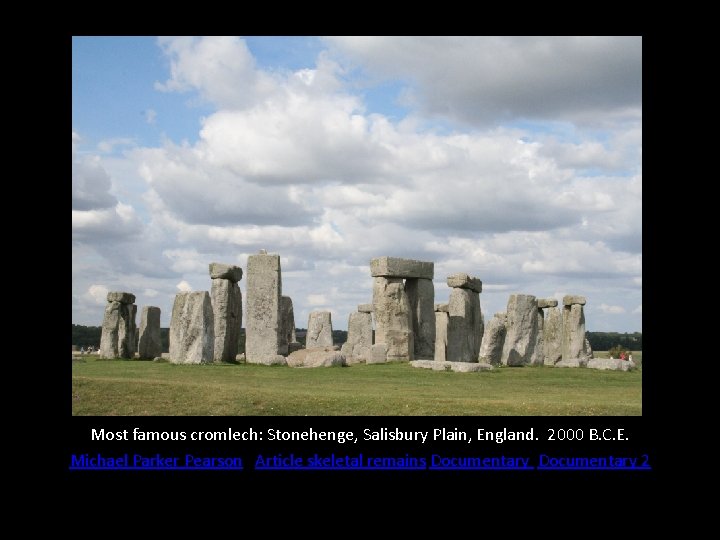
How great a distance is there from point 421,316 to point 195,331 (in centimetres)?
809

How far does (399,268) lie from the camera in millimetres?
24234

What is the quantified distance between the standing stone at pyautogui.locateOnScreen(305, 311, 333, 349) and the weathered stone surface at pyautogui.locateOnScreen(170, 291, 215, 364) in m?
10.6

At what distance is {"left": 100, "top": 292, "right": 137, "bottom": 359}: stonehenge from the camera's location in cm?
2447

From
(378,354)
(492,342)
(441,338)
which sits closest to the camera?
(492,342)

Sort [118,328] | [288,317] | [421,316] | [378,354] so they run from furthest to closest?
[288,317] < [421,316] < [118,328] < [378,354]

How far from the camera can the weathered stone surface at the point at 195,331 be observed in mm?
19766

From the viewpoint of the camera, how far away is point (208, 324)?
1991 centimetres

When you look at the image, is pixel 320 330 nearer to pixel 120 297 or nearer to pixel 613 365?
pixel 120 297

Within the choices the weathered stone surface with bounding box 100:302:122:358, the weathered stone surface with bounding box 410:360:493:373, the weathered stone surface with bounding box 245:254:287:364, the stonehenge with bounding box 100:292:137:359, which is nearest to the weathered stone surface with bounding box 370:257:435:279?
the weathered stone surface with bounding box 245:254:287:364

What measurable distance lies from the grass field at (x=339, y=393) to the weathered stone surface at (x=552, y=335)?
8.55 meters

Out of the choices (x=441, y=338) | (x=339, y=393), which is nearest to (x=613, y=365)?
(x=441, y=338)
